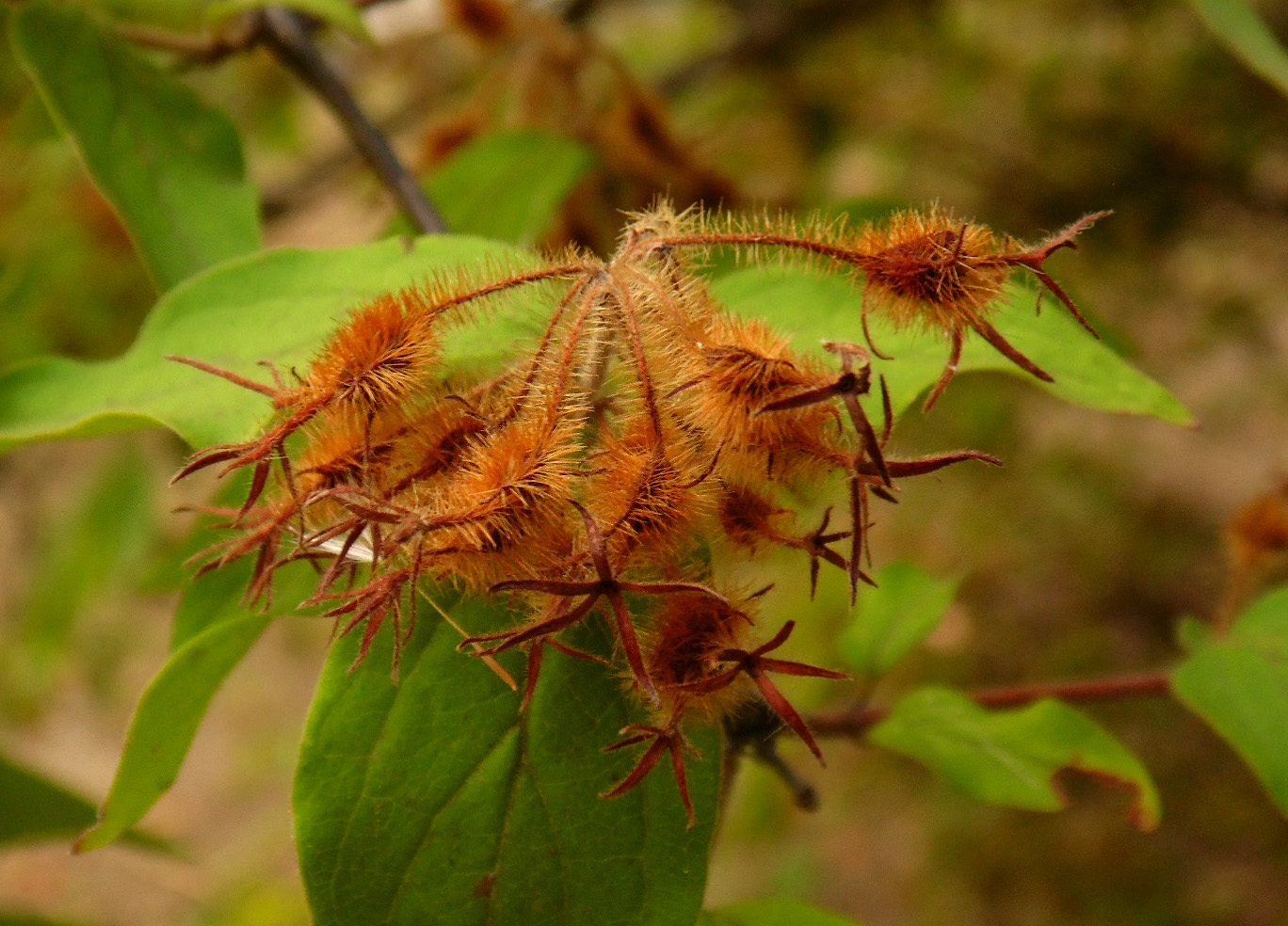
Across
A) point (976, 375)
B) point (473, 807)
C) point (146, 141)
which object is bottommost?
point (976, 375)

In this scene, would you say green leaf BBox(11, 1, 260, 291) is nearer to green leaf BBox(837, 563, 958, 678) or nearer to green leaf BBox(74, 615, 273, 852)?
green leaf BBox(74, 615, 273, 852)

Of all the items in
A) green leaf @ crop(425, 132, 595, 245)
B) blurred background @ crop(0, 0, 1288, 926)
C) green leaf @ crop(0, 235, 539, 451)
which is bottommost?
blurred background @ crop(0, 0, 1288, 926)

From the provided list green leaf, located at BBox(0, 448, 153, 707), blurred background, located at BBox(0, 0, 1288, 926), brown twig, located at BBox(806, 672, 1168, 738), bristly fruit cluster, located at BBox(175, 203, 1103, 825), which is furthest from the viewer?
green leaf, located at BBox(0, 448, 153, 707)

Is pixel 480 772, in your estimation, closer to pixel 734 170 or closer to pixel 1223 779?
pixel 734 170

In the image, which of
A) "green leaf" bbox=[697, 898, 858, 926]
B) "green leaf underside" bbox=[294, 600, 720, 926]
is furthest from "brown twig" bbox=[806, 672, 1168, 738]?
"green leaf underside" bbox=[294, 600, 720, 926]

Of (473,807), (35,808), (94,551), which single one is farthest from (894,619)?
(94,551)

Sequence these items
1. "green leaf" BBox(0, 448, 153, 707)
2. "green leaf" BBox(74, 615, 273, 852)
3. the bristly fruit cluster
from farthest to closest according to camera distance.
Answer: "green leaf" BBox(0, 448, 153, 707) < "green leaf" BBox(74, 615, 273, 852) < the bristly fruit cluster

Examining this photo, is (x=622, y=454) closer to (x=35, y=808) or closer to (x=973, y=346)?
(x=973, y=346)
